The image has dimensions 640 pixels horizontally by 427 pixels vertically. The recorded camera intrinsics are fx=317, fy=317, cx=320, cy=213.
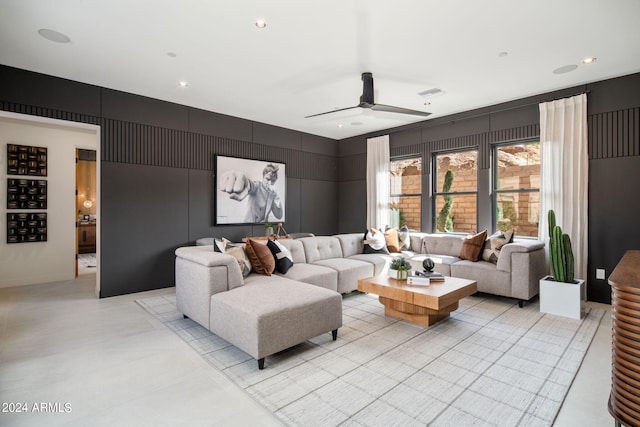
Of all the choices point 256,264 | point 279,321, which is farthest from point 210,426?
point 256,264

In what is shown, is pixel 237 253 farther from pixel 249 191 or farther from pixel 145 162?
pixel 249 191

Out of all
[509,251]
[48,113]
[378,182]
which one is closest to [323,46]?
[509,251]

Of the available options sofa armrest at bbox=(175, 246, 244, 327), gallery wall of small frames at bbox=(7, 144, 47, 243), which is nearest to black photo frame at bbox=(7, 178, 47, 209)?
gallery wall of small frames at bbox=(7, 144, 47, 243)

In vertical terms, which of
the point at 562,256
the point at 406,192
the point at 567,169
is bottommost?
the point at 562,256

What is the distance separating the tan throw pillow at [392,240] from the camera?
5.41m

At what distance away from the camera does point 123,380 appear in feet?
7.34

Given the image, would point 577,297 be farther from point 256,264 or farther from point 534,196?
point 256,264

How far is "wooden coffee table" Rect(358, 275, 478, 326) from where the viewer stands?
304cm

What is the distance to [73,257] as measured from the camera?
17.9ft

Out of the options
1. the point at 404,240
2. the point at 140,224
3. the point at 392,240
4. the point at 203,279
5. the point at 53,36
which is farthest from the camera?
the point at 404,240

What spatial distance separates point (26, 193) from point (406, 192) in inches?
259

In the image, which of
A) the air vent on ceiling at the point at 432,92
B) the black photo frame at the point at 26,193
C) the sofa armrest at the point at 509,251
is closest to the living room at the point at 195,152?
the black photo frame at the point at 26,193

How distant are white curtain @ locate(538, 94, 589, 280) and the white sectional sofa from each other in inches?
18.7

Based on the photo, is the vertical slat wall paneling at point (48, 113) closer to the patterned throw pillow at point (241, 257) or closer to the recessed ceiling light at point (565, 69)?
the patterned throw pillow at point (241, 257)
